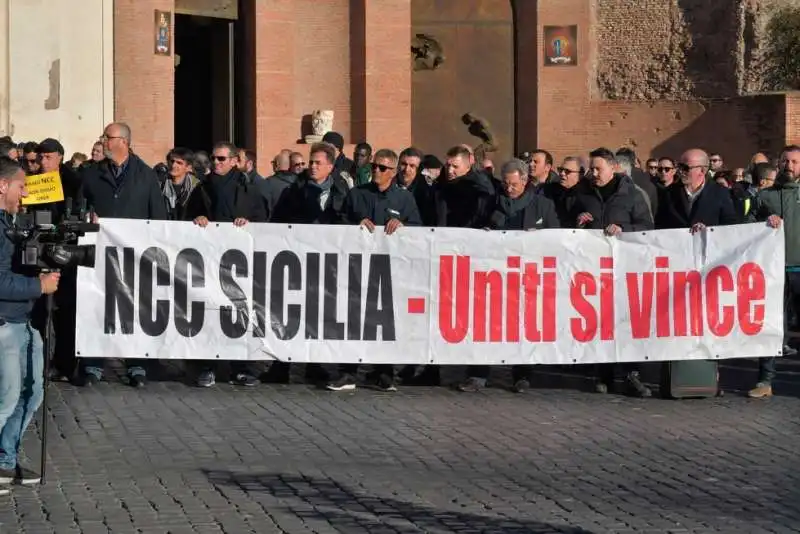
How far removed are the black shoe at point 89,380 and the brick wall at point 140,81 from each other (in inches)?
561

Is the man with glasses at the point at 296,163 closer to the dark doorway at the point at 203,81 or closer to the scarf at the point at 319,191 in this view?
the scarf at the point at 319,191

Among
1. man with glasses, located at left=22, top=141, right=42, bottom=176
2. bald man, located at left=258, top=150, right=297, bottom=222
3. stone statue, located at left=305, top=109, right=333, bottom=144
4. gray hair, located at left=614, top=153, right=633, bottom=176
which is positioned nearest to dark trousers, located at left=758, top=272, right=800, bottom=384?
gray hair, located at left=614, top=153, right=633, bottom=176

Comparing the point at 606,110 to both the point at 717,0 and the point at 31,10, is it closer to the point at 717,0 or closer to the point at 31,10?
the point at 717,0

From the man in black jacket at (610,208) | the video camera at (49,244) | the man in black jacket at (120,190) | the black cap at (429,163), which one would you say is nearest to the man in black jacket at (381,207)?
the man in black jacket at (610,208)

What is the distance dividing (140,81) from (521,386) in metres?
15.7

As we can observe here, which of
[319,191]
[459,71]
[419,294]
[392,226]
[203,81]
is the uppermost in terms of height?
[459,71]

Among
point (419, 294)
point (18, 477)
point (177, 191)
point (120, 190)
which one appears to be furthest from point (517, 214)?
point (18, 477)

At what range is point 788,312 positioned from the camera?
15453 mm

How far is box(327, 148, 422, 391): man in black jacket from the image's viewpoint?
47.8 feet

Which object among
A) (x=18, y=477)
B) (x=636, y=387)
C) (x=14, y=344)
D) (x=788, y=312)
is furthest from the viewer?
(x=788, y=312)

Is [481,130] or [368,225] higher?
[481,130]

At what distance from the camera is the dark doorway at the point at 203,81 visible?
31.8 metres

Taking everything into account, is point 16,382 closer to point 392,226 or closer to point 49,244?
point 49,244

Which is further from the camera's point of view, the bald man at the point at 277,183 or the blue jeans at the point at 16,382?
the bald man at the point at 277,183
